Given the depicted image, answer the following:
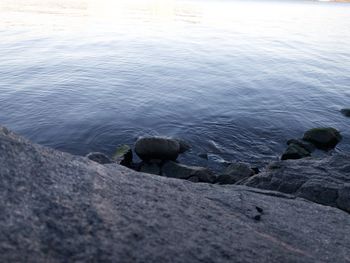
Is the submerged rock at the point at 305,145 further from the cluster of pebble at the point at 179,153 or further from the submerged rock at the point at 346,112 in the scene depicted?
the submerged rock at the point at 346,112

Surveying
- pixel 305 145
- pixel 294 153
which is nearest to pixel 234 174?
pixel 294 153

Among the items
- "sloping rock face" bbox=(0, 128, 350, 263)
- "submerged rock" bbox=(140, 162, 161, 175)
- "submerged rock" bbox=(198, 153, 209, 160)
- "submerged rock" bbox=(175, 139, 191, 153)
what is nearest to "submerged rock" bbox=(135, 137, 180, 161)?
"submerged rock" bbox=(140, 162, 161, 175)

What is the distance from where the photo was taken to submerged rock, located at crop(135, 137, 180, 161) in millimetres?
20453

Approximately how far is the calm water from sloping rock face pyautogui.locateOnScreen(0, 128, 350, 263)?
12.6 m

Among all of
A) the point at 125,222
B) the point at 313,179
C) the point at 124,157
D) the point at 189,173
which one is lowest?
the point at 124,157

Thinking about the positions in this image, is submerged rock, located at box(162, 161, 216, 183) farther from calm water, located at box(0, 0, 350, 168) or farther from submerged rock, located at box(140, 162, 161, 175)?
calm water, located at box(0, 0, 350, 168)

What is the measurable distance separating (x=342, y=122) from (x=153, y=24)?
74.9 meters

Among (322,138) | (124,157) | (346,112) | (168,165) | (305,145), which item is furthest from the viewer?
(346,112)

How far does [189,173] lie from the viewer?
18.6 metres

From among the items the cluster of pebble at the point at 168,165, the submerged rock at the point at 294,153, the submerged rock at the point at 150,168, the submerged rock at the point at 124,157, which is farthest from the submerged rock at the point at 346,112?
the submerged rock at the point at 124,157

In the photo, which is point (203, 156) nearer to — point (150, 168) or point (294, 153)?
point (150, 168)

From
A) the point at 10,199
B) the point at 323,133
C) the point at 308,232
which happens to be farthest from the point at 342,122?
the point at 10,199

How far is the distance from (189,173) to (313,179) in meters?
6.12

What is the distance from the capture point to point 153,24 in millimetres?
96625
